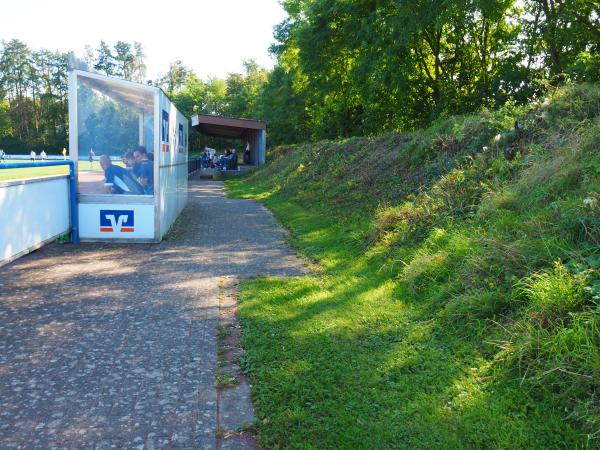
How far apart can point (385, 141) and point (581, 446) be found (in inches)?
541

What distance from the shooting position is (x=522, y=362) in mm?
3785

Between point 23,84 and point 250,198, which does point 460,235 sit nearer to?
point 250,198

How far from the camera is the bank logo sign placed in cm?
995

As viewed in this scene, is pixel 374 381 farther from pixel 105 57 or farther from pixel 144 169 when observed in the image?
pixel 105 57

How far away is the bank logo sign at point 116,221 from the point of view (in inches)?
392

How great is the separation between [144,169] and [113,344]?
583 centimetres

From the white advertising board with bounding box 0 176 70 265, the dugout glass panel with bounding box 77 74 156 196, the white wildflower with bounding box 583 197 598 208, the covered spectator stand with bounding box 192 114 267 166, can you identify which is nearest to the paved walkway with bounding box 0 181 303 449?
the white advertising board with bounding box 0 176 70 265

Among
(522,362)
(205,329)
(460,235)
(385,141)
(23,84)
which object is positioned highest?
(23,84)

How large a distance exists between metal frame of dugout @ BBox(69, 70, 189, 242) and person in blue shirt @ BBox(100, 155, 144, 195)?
0.09 metres

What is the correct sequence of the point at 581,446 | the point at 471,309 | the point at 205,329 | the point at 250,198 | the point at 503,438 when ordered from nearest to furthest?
the point at 581,446 < the point at 503,438 < the point at 471,309 < the point at 205,329 < the point at 250,198

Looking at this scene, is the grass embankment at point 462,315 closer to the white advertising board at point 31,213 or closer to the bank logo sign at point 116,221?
the white advertising board at point 31,213

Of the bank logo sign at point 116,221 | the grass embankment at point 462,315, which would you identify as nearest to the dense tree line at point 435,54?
the grass embankment at point 462,315

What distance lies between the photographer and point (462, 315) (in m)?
4.84

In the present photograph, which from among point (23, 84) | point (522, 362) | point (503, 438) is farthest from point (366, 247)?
point (23, 84)
